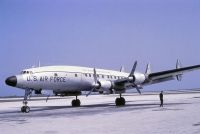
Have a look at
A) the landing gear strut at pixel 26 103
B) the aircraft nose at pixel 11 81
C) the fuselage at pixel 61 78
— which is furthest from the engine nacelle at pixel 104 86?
the aircraft nose at pixel 11 81

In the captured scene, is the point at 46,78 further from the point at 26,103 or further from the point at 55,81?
the point at 26,103

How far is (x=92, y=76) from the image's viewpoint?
33625 millimetres

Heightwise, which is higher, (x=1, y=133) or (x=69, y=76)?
(x=69, y=76)

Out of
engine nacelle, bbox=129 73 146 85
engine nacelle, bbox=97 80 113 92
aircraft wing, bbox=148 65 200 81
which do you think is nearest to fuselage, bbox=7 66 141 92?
engine nacelle, bbox=97 80 113 92

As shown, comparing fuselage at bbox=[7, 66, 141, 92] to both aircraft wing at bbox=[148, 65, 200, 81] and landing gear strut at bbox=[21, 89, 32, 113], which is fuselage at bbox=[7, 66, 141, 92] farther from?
aircraft wing at bbox=[148, 65, 200, 81]

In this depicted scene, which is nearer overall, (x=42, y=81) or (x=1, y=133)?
(x=1, y=133)

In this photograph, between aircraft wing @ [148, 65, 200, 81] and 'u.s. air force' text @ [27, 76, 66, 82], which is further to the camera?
aircraft wing @ [148, 65, 200, 81]

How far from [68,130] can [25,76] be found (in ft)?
46.7

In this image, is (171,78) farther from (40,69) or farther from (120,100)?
(40,69)

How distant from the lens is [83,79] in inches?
1292

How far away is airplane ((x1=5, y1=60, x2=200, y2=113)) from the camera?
2900 cm

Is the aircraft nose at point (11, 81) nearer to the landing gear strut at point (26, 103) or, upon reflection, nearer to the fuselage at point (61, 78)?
the fuselage at point (61, 78)

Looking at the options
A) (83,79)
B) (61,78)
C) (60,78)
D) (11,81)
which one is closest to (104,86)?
(83,79)

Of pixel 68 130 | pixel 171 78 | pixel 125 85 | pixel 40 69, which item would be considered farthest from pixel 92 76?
pixel 68 130
